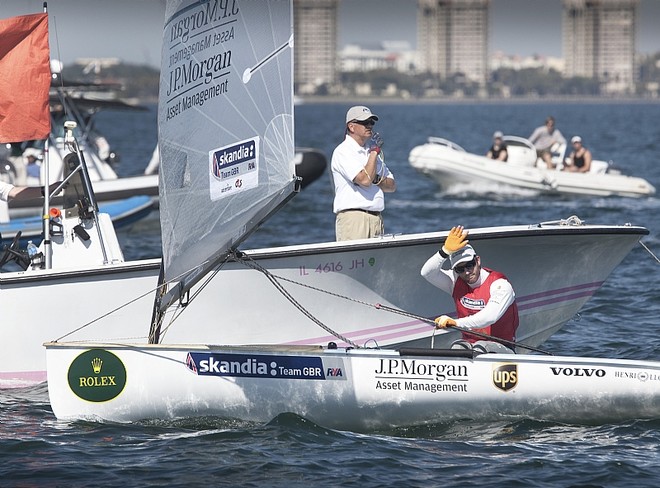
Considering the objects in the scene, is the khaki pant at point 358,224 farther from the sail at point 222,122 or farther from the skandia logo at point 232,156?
the skandia logo at point 232,156

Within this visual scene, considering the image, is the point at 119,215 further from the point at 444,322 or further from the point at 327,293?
the point at 444,322

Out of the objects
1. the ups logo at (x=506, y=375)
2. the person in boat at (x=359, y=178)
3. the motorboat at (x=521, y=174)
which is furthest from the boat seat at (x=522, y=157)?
the ups logo at (x=506, y=375)

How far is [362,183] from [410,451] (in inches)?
105

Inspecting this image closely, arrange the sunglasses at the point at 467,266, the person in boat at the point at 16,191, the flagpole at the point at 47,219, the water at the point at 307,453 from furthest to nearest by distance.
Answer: the person in boat at the point at 16,191 < the flagpole at the point at 47,219 < the sunglasses at the point at 467,266 < the water at the point at 307,453

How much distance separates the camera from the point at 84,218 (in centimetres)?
1130

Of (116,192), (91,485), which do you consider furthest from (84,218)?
(116,192)

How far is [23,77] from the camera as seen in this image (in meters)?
10.8

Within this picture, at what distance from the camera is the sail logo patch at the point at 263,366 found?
29.7 ft

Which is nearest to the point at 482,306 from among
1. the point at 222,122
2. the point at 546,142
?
the point at 222,122

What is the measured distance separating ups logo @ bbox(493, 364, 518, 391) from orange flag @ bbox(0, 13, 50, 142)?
4.56 metres

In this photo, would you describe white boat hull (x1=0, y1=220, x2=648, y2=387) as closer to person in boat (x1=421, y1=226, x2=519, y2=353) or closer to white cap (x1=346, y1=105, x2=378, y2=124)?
person in boat (x1=421, y1=226, x2=519, y2=353)

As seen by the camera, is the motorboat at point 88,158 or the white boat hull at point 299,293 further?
the motorboat at point 88,158

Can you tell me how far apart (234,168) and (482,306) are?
218 cm

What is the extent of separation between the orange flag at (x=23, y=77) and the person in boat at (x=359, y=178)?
8.71 ft
